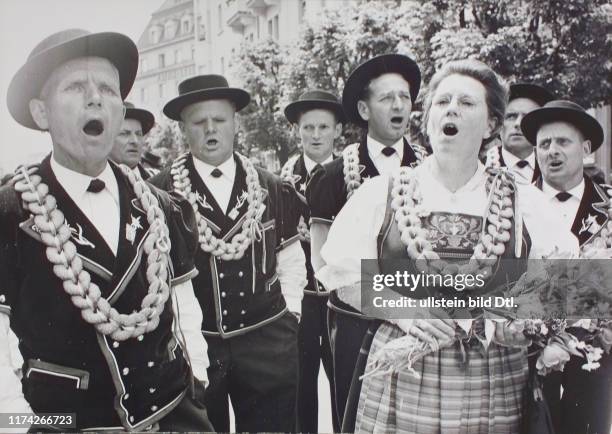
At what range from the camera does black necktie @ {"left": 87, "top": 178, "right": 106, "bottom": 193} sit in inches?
62.9

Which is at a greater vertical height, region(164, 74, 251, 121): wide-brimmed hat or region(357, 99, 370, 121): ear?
region(164, 74, 251, 121): wide-brimmed hat

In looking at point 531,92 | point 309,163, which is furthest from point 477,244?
point 309,163

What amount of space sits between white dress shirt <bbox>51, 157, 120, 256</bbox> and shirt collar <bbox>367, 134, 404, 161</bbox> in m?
1.15

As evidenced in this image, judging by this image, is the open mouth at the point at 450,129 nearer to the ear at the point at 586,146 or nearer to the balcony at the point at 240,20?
the ear at the point at 586,146

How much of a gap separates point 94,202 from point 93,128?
0.19m

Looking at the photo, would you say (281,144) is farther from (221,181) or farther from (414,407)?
(414,407)

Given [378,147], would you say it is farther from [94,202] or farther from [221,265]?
[94,202]

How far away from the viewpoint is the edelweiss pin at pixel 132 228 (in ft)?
5.23

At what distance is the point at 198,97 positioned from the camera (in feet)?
8.18

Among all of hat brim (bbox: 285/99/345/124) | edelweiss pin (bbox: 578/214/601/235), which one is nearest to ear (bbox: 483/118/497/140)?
edelweiss pin (bbox: 578/214/601/235)

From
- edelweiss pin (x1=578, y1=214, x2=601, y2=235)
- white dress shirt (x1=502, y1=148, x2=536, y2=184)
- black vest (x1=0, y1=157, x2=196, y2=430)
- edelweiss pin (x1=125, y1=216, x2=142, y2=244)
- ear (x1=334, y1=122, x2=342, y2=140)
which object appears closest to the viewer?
black vest (x1=0, y1=157, x2=196, y2=430)

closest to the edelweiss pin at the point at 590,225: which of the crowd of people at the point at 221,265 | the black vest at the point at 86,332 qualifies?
the crowd of people at the point at 221,265

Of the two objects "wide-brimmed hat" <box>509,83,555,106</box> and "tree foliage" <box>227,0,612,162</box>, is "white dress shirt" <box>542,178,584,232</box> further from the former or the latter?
"tree foliage" <box>227,0,612,162</box>

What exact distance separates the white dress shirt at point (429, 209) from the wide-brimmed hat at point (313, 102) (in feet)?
4.34
